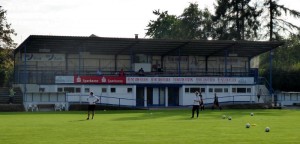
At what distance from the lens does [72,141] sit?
61.6ft

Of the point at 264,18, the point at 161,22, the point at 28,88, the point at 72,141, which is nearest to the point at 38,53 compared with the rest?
the point at 28,88

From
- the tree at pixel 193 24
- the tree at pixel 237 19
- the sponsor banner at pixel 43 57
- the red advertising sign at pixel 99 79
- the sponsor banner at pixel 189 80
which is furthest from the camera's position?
the tree at pixel 193 24

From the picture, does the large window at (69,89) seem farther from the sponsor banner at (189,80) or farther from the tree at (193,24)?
the tree at (193,24)

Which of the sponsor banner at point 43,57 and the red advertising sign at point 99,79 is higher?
the sponsor banner at point 43,57

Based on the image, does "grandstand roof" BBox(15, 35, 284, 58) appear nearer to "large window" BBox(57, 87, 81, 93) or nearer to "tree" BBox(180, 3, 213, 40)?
"large window" BBox(57, 87, 81, 93)

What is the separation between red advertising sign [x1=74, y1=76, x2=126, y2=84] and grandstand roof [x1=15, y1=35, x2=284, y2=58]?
3605 mm

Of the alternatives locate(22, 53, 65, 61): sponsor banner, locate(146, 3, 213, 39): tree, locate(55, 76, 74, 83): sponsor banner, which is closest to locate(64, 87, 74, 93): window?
locate(55, 76, 74, 83): sponsor banner

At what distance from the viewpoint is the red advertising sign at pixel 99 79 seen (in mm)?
57562

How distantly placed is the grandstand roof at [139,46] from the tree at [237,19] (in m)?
15.1

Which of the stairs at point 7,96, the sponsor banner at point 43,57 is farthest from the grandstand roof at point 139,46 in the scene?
the stairs at point 7,96

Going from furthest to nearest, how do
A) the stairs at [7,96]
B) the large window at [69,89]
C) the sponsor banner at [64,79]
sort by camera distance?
1. the large window at [69,89]
2. the sponsor banner at [64,79]
3. the stairs at [7,96]

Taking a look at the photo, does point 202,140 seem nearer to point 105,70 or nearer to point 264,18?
point 105,70

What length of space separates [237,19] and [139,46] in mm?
26876

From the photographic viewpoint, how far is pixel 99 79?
58312mm
